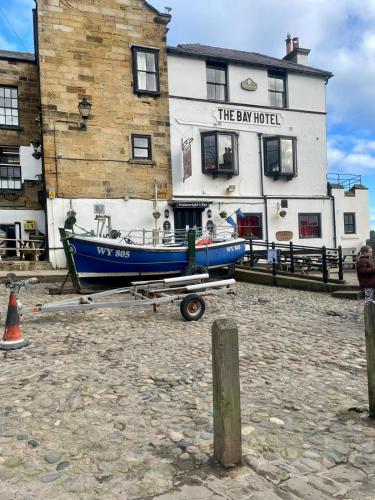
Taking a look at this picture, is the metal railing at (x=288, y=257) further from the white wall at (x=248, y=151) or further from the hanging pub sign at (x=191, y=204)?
the white wall at (x=248, y=151)

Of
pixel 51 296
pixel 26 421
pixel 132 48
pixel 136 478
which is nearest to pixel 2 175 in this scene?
pixel 132 48

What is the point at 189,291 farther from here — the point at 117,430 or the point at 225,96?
the point at 225,96

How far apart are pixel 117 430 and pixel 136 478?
0.72 metres

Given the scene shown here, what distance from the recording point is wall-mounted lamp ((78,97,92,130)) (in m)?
15.5

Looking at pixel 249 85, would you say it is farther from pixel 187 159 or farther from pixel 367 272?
pixel 367 272

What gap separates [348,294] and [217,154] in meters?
9.82

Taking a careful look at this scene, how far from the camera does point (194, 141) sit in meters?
18.2

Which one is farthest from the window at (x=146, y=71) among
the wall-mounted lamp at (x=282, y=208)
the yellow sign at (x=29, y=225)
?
the wall-mounted lamp at (x=282, y=208)

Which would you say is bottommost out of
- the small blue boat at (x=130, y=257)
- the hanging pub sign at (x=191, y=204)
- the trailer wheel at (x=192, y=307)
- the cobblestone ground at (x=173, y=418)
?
the cobblestone ground at (x=173, y=418)

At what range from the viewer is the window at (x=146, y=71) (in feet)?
55.8

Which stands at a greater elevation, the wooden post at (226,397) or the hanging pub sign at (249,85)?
the hanging pub sign at (249,85)

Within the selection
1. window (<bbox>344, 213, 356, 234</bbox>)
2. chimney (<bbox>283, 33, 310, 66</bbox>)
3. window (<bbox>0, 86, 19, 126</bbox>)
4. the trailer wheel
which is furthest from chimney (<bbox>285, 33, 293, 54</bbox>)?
the trailer wheel

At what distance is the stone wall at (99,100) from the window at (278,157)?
17.3 ft

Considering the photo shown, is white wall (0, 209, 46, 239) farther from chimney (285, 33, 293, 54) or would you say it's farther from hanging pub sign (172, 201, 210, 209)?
chimney (285, 33, 293, 54)
